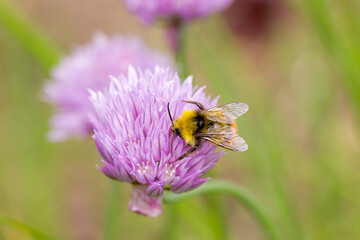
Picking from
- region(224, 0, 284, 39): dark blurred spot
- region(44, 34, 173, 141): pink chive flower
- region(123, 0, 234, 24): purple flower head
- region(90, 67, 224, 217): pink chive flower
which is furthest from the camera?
region(224, 0, 284, 39): dark blurred spot

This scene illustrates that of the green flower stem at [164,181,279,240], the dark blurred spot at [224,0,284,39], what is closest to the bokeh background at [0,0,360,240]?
the dark blurred spot at [224,0,284,39]

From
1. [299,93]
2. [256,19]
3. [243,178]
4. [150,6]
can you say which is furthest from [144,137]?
[256,19]

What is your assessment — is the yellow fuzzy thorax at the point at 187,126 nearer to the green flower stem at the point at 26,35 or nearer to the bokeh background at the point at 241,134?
the bokeh background at the point at 241,134

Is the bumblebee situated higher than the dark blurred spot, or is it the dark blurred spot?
the dark blurred spot

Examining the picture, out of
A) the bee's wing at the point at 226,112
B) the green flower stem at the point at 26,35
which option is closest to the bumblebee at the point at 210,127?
the bee's wing at the point at 226,112

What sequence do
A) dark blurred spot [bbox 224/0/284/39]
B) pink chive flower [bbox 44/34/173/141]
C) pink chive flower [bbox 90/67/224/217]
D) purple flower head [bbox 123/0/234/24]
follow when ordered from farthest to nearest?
dark blurred spot [bbox 224/0/284/39] → pink chive flower [bbox 44/34/173/141] → purple flower head [bbox 123/0/234/24] → pink chive flower [bbox 90/67/224/217]

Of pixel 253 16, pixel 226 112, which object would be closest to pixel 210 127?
pixel 226 112

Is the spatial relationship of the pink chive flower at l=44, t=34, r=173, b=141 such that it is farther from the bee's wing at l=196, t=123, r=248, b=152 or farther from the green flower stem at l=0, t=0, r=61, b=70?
the bee's wing at l=196, t=123, r=248, b=152
